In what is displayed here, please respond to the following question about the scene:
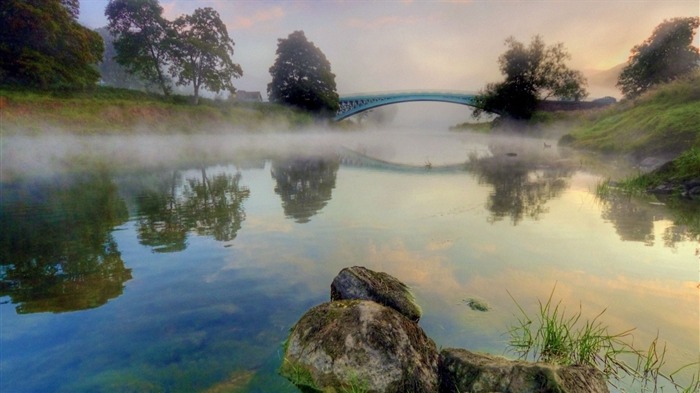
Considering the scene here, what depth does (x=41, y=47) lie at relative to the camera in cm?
3722

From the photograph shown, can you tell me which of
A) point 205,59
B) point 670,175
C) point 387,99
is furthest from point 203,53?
point 670,175

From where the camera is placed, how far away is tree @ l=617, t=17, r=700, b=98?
2068 inches

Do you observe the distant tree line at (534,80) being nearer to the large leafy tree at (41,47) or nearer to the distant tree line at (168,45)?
the distant tree line at (168,45)

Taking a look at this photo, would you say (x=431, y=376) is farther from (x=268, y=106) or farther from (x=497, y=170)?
(x=268, y=106)

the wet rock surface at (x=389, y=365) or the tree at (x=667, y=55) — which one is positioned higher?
the tree at (x=667, y=55)

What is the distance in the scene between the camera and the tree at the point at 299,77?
2953 inches

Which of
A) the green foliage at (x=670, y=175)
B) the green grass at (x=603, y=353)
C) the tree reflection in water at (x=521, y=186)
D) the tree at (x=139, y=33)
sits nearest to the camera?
the green grass at (x=603, y=353)

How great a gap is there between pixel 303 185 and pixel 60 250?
1073cm

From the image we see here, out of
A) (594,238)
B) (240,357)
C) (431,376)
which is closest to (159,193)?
(240,357)

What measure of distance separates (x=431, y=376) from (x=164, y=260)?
264 inches

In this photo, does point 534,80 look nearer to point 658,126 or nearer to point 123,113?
point 658,126

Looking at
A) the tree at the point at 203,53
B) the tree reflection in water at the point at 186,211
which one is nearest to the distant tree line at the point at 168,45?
the tree at the point at 203,53

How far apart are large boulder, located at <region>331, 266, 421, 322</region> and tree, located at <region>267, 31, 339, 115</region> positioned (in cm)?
7364

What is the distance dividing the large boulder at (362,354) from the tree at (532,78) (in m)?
74.7
